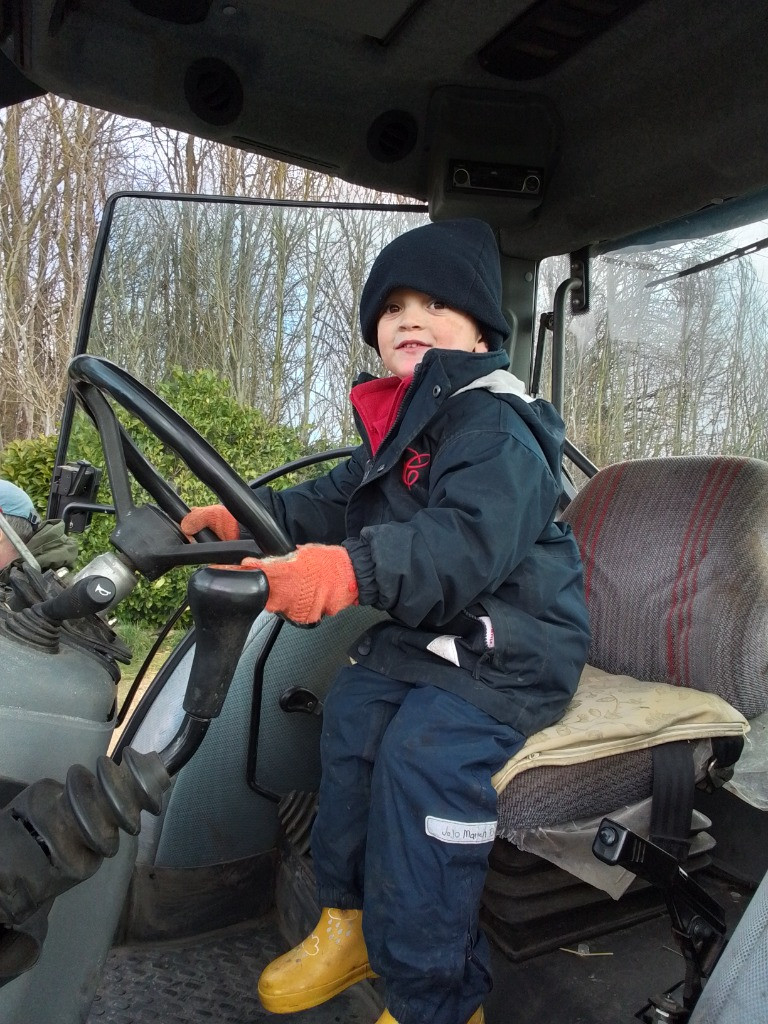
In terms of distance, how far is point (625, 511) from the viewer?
1.71 m

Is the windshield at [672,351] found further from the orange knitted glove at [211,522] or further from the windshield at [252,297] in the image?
the orange knitted glove at [211,522]

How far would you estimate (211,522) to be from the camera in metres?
1.32

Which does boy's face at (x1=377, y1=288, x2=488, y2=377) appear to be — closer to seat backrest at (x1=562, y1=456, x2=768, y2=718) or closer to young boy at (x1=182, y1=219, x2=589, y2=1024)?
young boy at (x1=182, y1=219, x2=589, y2=1024)

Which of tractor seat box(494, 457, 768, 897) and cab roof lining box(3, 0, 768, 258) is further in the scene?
cab roof lining box(3, 0, 768, 258)

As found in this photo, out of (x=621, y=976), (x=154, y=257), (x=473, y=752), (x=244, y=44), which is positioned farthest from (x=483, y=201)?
(x=621, y=976)

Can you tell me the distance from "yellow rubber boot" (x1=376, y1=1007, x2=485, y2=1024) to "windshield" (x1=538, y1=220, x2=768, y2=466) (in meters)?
1.05

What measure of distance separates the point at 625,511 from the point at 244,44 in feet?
3.62

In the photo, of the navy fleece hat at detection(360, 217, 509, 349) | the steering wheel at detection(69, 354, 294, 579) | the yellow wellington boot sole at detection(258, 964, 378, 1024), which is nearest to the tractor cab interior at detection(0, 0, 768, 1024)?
the steering wheel at detection(69, 354, 294, 579)

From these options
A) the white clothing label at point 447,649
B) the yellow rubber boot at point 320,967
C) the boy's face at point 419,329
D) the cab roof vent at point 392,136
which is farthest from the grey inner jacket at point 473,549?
the cab roof vent at point 392,136

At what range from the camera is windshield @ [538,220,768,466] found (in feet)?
5.42

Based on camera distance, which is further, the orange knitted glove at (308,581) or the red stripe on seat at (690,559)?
the red stripe on seat at (690,559)

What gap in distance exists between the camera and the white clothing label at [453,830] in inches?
46.8

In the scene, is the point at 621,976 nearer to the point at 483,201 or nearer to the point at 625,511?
the point at 625,511

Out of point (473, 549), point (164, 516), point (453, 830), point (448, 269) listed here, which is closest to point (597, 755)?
point (453, 830)
